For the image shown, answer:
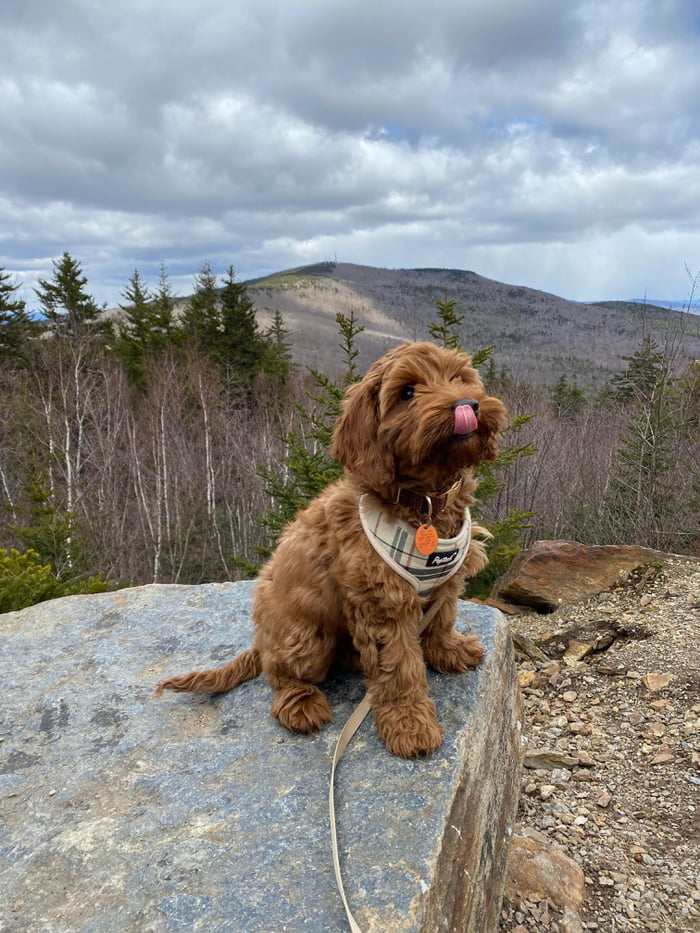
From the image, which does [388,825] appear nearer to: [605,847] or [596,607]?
[605,847]

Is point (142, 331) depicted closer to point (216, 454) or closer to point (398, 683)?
point (216, 454)

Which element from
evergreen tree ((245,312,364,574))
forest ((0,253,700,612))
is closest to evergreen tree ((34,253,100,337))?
forest ((0,253,700,612))

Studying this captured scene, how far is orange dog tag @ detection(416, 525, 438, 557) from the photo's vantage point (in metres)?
2.90

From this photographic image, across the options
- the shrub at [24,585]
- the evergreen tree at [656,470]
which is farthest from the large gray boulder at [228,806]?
the evergreen tree at [656,470]

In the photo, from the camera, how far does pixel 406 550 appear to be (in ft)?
9.53

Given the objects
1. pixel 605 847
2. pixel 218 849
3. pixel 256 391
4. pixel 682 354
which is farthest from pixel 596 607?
pixel 256 391

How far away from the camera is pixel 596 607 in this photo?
7242 millimetres

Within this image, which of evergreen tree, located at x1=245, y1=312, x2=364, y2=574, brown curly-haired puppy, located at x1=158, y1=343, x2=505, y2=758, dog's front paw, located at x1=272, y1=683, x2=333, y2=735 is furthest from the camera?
evergreen tree, located at x1=245, y1=312, x2=364, y2=574

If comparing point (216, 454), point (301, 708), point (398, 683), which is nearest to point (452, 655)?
point (398, 683)

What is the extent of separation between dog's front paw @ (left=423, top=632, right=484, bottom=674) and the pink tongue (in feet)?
5.13

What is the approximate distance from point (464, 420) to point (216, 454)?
2673cm

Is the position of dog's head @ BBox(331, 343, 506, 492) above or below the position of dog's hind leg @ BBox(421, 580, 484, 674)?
above

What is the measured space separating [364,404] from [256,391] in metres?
31.7

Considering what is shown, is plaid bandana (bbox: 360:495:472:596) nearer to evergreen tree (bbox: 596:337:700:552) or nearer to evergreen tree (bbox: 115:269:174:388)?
evergreen tree (bbox: 596:337:700:552)
